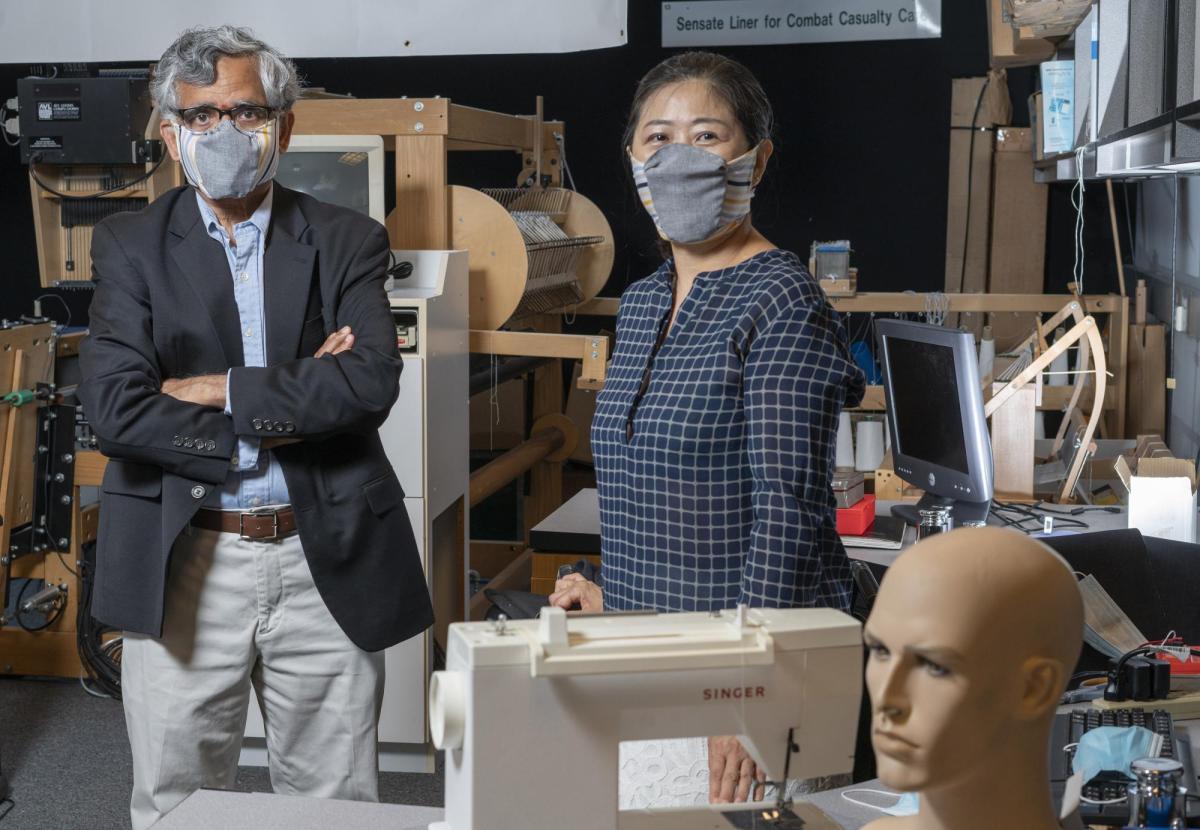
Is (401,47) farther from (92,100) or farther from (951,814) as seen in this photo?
(951,814)

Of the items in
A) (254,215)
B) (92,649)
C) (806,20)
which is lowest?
(92,649)

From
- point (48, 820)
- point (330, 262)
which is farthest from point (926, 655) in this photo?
point (48, 820)

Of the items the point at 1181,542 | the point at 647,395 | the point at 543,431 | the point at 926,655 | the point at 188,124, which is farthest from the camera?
the point at 543,431

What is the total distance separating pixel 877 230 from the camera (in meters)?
7.12

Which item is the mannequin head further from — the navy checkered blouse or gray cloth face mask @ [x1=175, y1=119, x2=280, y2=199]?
gray cloth face mask @ [x1=175, y1=119, x2=280, y2=199]

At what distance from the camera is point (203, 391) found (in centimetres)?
223

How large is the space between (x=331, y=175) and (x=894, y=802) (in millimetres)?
2612

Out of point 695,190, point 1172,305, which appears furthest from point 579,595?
point 1172,305

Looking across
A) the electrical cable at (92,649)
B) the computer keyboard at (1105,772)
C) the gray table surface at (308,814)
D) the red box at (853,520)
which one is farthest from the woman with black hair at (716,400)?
the electrical cable at (92,649)

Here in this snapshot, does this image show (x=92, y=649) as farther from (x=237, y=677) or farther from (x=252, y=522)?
(x=252, y=522)

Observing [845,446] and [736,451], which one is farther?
[845,446]

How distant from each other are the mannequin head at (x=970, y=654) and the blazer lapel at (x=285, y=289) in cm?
153

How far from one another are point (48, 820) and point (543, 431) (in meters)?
2.58

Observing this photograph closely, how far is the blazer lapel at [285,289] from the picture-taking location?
229cm
